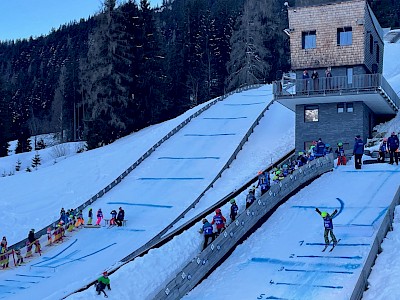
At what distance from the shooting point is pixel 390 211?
16984 millimetres

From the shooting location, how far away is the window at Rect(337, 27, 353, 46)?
32.5 meters

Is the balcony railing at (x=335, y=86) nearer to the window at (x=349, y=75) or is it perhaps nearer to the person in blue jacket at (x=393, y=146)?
the window at (x=349, y=75)

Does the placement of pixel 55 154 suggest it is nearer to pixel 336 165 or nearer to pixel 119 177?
pixel 119 177

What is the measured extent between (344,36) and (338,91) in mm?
4086

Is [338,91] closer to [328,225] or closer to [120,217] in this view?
[120,217]

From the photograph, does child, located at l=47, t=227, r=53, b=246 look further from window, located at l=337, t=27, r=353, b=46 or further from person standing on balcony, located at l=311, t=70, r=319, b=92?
window, located at l=337, t=27, r=353, b=46

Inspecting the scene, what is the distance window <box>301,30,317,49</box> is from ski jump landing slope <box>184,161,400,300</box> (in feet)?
39.3

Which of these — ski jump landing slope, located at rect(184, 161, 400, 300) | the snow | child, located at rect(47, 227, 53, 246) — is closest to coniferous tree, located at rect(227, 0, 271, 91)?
the snow

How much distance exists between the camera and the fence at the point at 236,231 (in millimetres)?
15552

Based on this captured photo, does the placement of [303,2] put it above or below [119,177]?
above

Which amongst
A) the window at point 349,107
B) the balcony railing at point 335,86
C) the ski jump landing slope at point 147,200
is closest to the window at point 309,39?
the balcony railing at point 335,86

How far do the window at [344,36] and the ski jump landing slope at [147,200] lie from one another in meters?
9.54

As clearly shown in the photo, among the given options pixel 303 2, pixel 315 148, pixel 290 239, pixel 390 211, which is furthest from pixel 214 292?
pixel 303 2

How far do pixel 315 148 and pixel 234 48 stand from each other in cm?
4734
